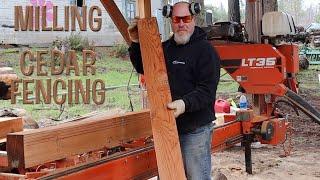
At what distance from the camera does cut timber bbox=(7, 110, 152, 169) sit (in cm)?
267

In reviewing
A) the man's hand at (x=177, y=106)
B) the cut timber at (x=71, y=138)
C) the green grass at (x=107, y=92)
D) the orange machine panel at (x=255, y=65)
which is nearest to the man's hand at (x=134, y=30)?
the man's hand at (x=177, y=106)

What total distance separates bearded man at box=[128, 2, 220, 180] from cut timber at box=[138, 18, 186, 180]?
0.37 feet

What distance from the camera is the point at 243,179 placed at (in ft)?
20.0

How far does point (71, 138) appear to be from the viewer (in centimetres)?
304

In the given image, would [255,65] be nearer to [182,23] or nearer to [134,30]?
[182,23]

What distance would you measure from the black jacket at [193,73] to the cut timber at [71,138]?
1.46 feet

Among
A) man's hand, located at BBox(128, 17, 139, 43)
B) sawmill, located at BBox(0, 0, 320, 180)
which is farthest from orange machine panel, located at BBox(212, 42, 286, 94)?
man's hand, located at BBox(128, 17, 139, 43)

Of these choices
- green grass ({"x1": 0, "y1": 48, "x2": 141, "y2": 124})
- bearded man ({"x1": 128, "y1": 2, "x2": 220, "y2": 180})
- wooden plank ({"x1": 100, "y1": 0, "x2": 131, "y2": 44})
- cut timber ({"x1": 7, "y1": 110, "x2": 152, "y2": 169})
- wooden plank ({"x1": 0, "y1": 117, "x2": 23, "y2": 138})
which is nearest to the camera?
cut timber ({"x1": 7, "y1": 110, "x2": 152, "y2": 169})

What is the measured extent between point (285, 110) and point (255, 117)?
5.21 meters

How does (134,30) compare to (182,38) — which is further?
(182,38)

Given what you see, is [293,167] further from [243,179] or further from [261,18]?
[261,18]

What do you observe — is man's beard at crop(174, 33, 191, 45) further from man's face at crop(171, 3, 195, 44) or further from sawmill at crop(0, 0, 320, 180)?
sawmill at crop(0, 0, 320, 180)

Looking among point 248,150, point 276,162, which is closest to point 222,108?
point 276,162

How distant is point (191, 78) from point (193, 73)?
36 mm
